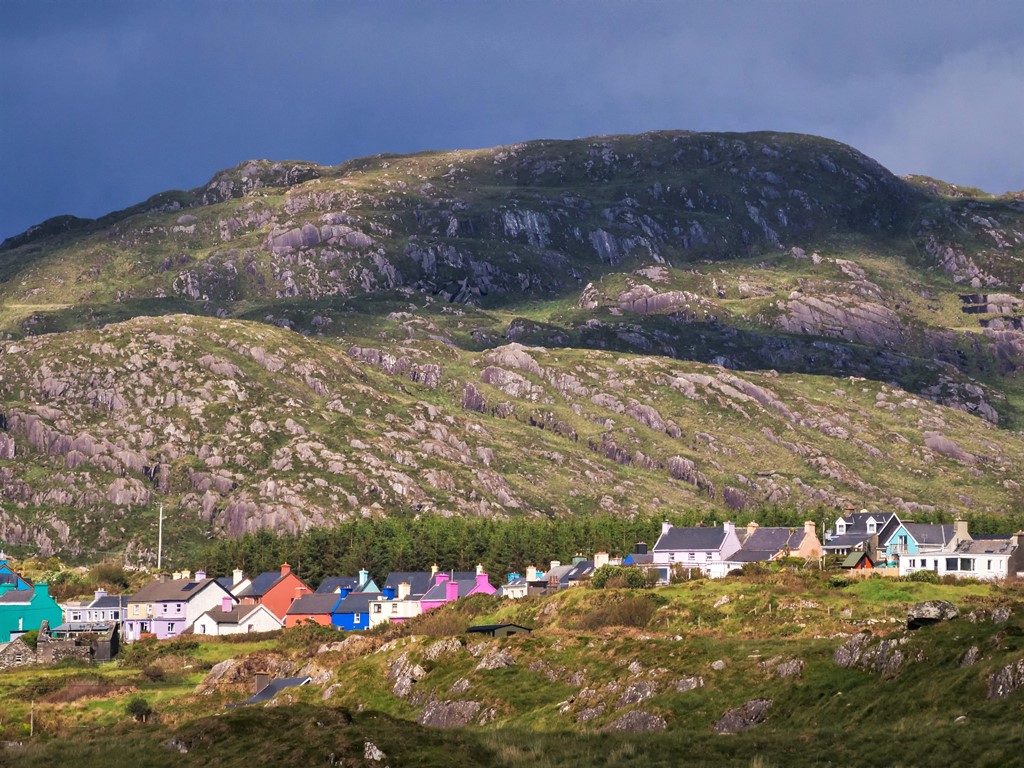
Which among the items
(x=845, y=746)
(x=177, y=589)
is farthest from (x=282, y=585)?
(x=845, y=746)

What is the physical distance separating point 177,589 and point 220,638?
46.6ft

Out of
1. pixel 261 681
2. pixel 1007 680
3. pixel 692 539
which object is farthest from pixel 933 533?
pixel 1007 680

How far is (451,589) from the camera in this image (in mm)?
149500

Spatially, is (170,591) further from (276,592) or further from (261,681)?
(261,681)

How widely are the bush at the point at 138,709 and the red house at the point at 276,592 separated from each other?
179ft

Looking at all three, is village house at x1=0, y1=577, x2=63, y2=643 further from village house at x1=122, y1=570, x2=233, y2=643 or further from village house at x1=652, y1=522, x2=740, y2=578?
village house at x1=652, y1=522, x2=740, y2=578

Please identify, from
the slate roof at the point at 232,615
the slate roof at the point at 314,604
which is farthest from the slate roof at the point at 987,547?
the slate roof at the point at 232,615

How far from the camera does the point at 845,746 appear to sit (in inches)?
1784

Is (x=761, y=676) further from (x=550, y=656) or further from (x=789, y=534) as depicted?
(x=789, y=534)

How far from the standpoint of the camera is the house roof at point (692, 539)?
141750mm

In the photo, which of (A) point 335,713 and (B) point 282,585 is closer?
(A) point 335,713

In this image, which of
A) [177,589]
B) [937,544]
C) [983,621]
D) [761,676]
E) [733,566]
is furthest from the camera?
[177,589]

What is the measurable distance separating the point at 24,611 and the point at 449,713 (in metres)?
79.0

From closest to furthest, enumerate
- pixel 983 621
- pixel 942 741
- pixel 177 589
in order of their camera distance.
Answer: pixel 942 741, pixel 983 621, pixel 177 589
